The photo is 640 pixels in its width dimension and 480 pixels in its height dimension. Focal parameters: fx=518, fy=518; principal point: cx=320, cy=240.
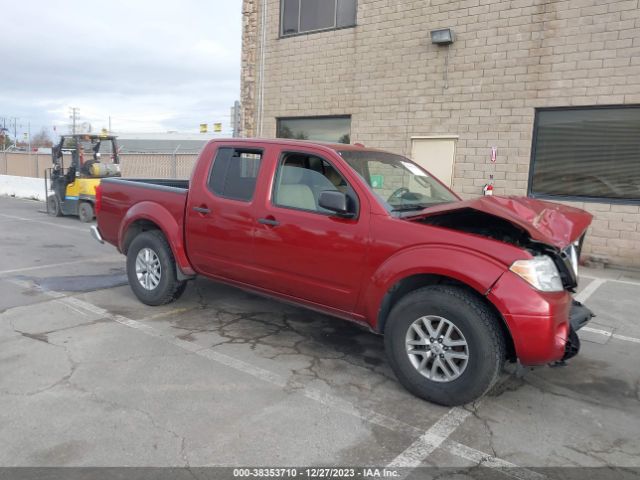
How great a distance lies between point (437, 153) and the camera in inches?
431

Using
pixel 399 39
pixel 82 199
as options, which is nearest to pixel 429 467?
pixel 399 39

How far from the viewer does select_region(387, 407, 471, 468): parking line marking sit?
3.03 m

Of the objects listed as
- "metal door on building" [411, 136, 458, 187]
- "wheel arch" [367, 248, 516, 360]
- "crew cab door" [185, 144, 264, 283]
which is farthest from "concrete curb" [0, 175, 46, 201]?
"wheel arch" [367, 248, 516, 360]

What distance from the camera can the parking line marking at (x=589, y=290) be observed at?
23.3 ft

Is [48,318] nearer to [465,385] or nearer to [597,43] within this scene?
[465,385]

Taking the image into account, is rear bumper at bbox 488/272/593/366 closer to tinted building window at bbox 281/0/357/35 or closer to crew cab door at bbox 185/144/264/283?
crew cab door at bbox 185/144/264/283

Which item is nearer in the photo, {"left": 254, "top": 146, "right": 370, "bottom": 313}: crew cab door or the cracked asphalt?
the cracked asphalt

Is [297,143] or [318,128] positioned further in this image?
[318,128]

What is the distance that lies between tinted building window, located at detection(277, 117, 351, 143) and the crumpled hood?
871 cm

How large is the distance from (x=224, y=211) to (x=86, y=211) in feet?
33.1

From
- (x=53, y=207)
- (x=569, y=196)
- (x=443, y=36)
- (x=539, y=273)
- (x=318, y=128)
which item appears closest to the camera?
(x=539, y=273)

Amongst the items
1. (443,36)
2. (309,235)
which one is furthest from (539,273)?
(443,36)

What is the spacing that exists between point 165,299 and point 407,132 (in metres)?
7.25

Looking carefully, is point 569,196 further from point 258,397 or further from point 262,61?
point 262,61
